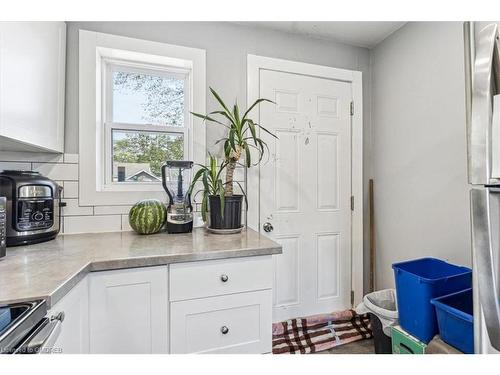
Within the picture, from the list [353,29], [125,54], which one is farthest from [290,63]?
[125,54]

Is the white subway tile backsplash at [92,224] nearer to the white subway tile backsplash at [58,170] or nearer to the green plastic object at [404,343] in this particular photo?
the white subway tile backsplash at [58,170]

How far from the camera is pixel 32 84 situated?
1150mm

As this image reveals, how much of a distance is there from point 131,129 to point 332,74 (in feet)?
5.39

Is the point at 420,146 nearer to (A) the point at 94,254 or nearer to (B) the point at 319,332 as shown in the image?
(B) the point at 319,332

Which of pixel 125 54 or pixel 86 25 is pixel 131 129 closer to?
pixel 125 54

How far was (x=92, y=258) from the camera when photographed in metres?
1.09

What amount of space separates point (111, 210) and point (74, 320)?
86 centimetres

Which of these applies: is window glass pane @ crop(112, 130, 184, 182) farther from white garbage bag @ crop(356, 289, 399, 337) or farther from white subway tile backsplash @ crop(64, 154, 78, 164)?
white garbage bag @ crop(356, 289, 399, 337)

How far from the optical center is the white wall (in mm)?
1633

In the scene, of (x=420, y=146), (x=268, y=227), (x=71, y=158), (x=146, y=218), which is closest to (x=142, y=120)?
(x=71, y=158)

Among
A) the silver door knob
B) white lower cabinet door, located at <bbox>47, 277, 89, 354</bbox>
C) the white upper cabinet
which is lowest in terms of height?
white lower cabinet door, located at <bbox>47, 277, 89, 354</bbox>

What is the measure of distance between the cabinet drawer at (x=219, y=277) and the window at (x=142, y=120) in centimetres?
91

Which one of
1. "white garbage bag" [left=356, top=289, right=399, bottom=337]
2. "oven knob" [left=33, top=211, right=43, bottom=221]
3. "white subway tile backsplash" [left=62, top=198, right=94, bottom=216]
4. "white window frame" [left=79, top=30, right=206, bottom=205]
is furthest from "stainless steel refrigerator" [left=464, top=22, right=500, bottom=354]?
"white subway tile backsplash" [left=62, top=198, right=94, bottom=216]

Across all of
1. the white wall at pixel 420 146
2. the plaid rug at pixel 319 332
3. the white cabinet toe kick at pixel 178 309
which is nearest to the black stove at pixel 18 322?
the white cabinet toe kick at pixel 178 309
